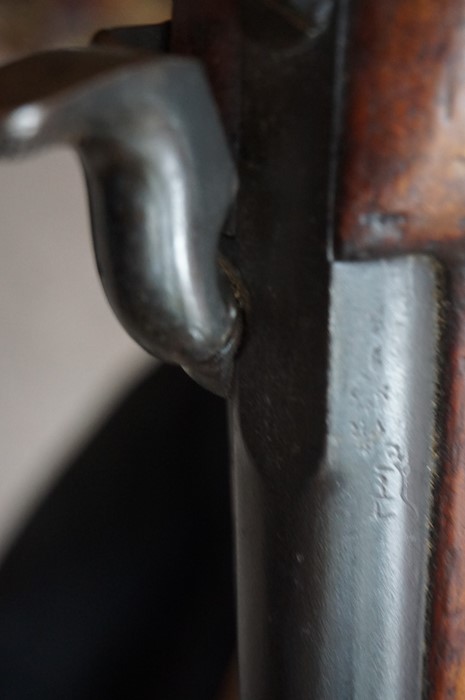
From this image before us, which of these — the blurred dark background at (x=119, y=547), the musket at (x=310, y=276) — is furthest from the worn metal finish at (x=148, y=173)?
the blurred dark background at (x=119, y=547)

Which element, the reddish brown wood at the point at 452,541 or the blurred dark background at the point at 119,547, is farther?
the blurred dark background at the point at 119,547

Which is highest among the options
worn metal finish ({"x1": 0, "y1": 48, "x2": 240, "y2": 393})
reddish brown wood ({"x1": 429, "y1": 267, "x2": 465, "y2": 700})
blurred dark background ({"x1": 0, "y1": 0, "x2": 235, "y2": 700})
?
worn metal finish ({"x1": 0, "y1": 48, "x2": 240, "y2": 393})

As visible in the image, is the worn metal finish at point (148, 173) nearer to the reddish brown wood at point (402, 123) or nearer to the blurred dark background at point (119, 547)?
the reddish brown wood at point (402, 123)

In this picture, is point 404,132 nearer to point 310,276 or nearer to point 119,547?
point 310,276

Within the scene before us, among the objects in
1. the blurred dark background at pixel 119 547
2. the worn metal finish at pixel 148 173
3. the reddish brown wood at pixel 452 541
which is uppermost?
the worn metal finish at pixel 148 173

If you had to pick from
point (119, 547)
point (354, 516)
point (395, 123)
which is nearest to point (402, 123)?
point (395, 123)

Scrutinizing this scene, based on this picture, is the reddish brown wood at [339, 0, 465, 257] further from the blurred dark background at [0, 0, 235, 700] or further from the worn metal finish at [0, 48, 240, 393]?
the blurred dark background at [0, 0, 235, 700]

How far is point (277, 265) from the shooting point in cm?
29

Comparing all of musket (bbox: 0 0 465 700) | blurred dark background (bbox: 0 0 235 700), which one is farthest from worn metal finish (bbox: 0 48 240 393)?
blurred dark background (bbox: 0 0 235 700)

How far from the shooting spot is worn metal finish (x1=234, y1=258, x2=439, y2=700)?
29 centimetres

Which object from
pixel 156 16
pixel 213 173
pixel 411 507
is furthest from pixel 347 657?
pixel 156 16

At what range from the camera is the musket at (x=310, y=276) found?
9.8 inches

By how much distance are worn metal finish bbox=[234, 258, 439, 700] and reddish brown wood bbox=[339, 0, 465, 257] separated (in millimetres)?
20

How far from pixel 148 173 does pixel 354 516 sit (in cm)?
14
